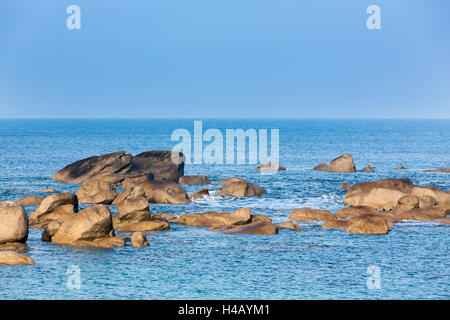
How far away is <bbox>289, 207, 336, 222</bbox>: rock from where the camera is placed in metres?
49.4

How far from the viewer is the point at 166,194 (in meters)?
58.3

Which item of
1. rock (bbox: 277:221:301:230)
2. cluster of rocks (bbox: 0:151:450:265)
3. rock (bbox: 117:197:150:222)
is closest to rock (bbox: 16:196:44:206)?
cluster of rocks (bbox: 0:151:450:265)

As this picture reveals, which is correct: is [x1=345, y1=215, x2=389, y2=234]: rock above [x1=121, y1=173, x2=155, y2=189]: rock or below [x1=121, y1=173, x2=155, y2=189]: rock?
below

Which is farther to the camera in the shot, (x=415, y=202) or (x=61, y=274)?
(x=415, y=202)

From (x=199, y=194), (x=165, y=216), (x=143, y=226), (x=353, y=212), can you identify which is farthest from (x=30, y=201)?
(x=353, y=212)

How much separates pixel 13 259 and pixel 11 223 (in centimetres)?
392

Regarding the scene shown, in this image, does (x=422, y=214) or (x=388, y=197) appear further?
(x=388, y=197)

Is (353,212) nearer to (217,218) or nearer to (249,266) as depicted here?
(217,218)

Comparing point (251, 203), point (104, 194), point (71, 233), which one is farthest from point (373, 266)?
point (104, 194)

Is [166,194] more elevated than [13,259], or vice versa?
[166,194]

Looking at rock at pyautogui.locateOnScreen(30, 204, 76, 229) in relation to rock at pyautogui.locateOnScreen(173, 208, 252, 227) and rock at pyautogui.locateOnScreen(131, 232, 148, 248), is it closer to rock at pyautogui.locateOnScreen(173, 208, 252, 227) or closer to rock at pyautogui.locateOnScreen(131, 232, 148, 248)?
rock at pyautogui.locateOnScreen(131, 232, 148, 248)
